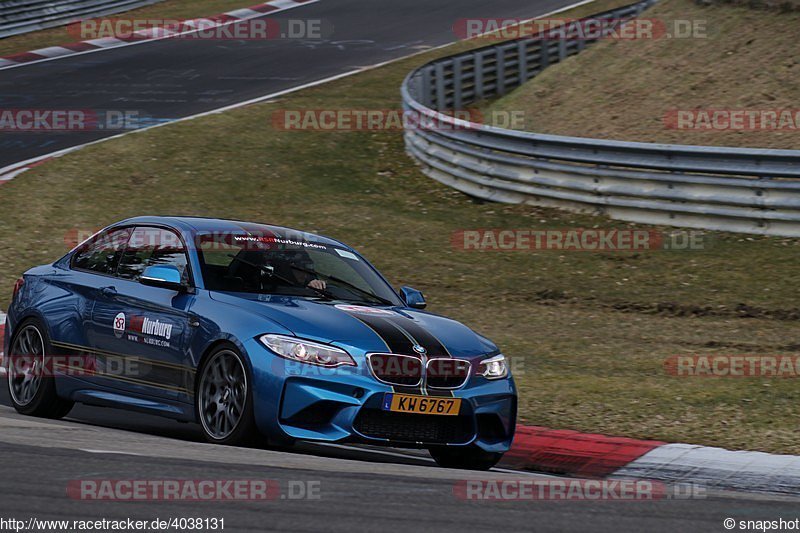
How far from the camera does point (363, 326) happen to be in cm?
746

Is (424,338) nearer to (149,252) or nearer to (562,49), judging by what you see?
(149,252)

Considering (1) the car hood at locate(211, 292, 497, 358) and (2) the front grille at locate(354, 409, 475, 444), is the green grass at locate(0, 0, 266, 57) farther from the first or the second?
(2) the front grille at locate(354, 409, 475, 444)

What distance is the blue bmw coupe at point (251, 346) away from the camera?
7.18 m

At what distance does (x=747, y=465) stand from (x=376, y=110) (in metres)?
16.9

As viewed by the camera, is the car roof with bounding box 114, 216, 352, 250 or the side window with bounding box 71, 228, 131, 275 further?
the side window with bounding box 71, 228, 131, 275

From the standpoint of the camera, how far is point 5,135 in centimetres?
2125

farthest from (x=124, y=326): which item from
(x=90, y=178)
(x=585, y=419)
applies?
(x=90, y=178)

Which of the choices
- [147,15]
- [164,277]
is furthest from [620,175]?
[147,15]

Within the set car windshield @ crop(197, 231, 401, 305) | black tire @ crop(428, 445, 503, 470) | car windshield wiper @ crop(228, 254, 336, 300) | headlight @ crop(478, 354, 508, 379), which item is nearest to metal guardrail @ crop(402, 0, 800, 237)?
car windshield @ crop(197, 231, 401, 305)

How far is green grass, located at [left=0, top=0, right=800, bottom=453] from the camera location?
31.1ft

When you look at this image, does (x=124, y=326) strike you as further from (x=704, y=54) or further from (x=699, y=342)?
(x=704, y=54)

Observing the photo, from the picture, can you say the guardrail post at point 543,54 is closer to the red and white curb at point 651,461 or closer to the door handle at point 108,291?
the red and white curb at point 651,461

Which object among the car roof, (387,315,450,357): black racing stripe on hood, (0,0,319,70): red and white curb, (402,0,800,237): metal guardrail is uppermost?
the car roof

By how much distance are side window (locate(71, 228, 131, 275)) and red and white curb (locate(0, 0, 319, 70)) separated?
63.6 feet
